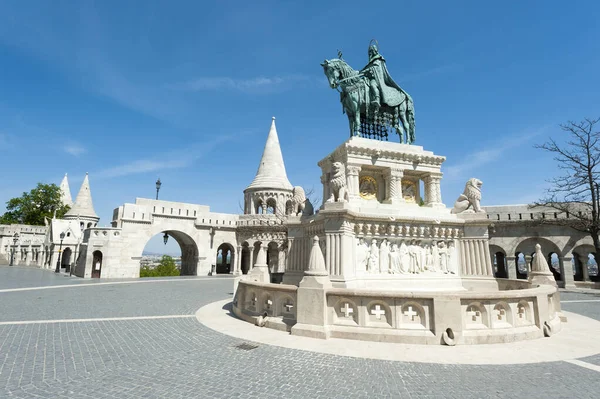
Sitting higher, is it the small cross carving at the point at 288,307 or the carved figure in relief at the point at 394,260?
the carved figure in relief at the point at 394,260

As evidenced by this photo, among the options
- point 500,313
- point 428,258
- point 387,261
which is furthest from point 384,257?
point 500,313

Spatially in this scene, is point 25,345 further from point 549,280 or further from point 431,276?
point 549,280

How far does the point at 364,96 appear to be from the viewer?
1282 cm

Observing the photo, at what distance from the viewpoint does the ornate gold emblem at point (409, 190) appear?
12.8 meters

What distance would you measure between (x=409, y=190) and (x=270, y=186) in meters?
21.2

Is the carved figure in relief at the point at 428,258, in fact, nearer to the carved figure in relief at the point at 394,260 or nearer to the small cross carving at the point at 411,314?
the carved figure in relief at the point at 394,260

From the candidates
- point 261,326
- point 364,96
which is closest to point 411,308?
point 261,326

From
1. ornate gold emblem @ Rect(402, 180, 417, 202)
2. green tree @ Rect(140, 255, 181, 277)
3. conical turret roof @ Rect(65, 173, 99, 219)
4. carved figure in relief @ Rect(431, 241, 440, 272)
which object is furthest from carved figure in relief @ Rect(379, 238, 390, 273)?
conical turret roof @ Rect(65, 173, 99, 219)

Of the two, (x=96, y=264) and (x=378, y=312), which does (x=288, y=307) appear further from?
(x=96, y=264)

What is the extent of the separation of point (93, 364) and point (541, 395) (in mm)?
6060

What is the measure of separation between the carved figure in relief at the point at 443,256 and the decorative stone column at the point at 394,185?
2.13 m

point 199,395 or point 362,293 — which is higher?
point 362,293

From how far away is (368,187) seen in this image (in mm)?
12414

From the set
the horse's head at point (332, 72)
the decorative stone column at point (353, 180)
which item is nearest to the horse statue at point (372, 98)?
the horse's head at point (332, 72)
